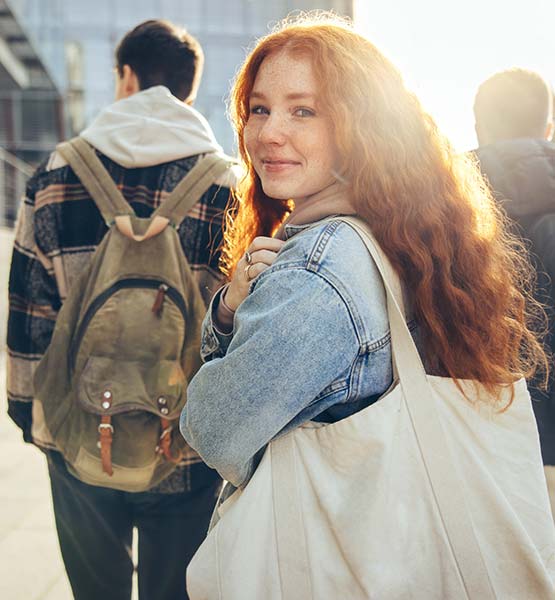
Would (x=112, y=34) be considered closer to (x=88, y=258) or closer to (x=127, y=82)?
(x=127, y=82)

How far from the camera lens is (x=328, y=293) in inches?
54.8

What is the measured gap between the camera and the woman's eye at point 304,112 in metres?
1.64

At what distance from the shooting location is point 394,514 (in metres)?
1.37

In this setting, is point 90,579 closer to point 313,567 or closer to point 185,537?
point 185,537

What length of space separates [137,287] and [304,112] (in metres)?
0.95

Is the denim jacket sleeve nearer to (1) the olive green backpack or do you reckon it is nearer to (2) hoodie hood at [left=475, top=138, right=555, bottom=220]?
(1) the olive green backpack

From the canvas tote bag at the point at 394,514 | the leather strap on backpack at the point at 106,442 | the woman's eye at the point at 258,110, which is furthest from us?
the leather strap on backpack at the point at 106,442

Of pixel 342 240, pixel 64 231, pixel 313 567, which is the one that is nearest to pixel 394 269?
pixel 342 240

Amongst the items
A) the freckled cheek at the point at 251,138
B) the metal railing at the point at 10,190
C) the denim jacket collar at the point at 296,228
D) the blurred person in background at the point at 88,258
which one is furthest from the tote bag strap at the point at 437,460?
the metal railing at the point at 10,190

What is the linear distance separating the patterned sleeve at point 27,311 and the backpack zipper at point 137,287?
28cm

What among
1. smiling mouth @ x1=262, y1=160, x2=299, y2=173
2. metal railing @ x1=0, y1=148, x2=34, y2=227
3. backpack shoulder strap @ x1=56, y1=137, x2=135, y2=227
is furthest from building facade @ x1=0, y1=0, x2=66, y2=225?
smiling mouth @ x1=262, y1=160, x2=299, y2=173

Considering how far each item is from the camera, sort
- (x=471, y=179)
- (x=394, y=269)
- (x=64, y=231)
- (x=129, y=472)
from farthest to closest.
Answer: (x=64, y=231) < (x=129, y=472) < (x=471, y=179) < (x=394, y=269)

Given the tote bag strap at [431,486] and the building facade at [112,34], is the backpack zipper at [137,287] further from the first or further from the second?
the building facade at [112,34]

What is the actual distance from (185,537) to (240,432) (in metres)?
1.25
